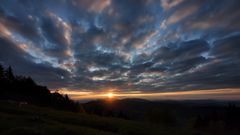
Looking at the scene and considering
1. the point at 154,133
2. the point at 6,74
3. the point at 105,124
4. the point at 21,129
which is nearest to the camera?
the point at 21,129

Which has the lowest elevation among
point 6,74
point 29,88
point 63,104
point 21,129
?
point 21,129

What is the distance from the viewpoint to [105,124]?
125 feet

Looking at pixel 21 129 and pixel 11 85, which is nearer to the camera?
pixel 21 129

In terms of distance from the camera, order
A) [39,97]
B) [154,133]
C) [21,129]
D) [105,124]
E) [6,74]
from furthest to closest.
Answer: [6,74] → [39,97] → [105,124] → [154,133] → [21,129]

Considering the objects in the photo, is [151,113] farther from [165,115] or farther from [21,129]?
[21,129]

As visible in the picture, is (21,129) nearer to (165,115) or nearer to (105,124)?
(105,124)

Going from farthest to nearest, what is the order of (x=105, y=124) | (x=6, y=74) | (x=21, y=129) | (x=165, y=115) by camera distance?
(x=6, y=74)
(x=165, y=115)
(x=105, y=124)
(x=21, y=129)

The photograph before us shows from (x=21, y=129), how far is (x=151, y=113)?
212 feet

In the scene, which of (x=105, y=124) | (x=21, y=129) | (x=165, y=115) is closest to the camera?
(x=21, y=129)

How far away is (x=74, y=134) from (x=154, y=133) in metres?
14.1

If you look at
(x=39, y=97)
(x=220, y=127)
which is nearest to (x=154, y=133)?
(x=220, y=127)

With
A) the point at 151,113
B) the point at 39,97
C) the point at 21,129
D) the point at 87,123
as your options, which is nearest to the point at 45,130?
the point at 21,129

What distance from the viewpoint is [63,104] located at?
104188 millimetres

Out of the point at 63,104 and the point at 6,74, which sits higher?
the point at 6,74
